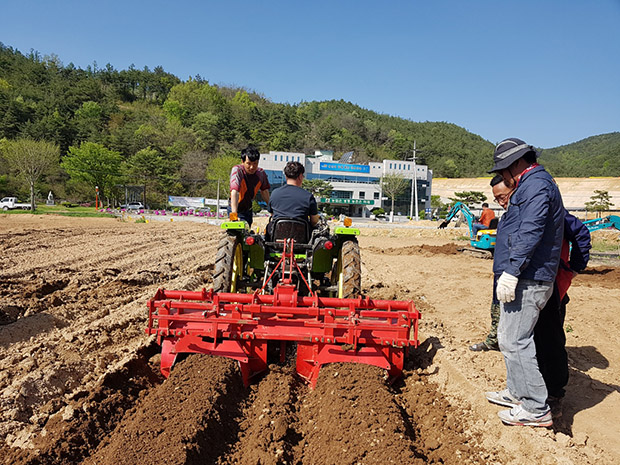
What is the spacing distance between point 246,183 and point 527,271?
346 centimetres

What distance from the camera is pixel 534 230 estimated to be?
243 centimetres

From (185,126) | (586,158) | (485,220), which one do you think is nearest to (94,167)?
(185,126)

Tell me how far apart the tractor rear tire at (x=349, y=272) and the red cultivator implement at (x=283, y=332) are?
66cm

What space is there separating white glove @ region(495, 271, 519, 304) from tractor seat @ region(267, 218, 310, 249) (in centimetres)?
218

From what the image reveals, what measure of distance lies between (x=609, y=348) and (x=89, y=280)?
6757mm

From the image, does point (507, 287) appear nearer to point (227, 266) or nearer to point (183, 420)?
point (183, 420)

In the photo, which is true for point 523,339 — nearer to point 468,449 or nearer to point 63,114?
point 468,449

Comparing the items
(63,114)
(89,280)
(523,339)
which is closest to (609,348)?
(523,339)

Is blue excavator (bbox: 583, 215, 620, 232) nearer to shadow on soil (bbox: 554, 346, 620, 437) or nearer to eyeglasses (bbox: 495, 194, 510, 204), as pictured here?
shadow on soil (bbox: 554, 346, 620, 437)

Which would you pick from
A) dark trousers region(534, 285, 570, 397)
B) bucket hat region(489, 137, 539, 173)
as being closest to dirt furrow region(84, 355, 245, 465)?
dark trousers region(534, 285, 570, 397)

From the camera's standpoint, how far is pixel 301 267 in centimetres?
429

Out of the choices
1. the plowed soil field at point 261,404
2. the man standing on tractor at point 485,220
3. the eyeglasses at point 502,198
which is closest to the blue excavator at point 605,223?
the man standing on tractor at point 485,220

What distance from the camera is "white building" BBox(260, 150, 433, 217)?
5334 cm

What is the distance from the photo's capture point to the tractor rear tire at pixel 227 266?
3.94 m
